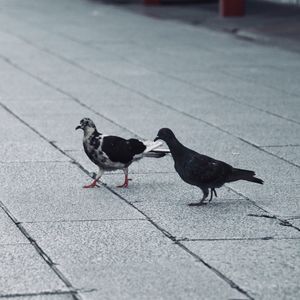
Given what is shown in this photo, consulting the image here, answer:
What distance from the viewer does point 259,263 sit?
697cm

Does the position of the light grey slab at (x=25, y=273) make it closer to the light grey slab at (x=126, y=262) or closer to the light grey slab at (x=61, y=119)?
the light grey slab at (x=126, y=262)

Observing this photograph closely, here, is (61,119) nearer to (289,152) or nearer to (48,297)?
(289,152)

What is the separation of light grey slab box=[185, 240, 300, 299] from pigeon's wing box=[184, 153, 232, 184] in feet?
3.32

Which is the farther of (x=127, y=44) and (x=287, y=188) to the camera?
(x=127, y=44)

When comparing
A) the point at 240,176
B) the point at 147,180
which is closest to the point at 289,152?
the point at 147,180

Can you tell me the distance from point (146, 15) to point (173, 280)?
21868 millimetres

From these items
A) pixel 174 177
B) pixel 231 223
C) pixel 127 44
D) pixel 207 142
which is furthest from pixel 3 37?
pixel 231 223

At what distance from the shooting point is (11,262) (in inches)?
273

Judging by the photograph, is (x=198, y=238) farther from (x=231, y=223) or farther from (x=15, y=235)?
(x=15, y=235)

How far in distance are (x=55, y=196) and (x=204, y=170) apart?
1334 millimetres

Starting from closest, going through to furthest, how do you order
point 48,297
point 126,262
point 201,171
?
point 48,297
point 126,262
point 201,171

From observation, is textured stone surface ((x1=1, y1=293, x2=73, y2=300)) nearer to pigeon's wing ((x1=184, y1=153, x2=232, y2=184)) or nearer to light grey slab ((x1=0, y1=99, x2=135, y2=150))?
pigeon's wing ((x1=184, y1=153, x2=232, y2=184))

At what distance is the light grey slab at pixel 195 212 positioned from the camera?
7785mm

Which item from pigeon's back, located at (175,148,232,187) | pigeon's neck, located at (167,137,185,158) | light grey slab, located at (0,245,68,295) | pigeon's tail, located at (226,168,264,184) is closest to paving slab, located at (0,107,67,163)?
pigeon's neck, located at (167,137,185,158)
